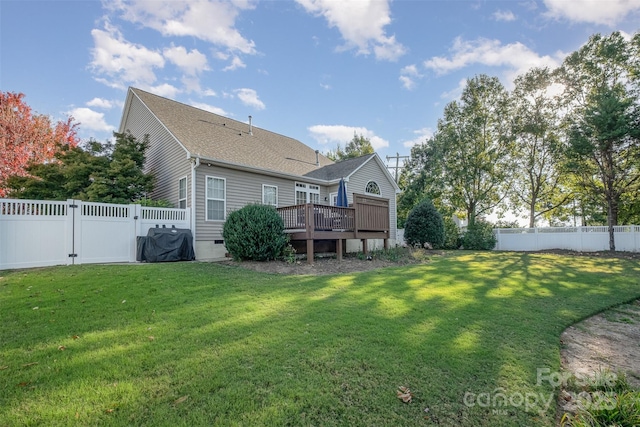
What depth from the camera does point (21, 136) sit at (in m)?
17.0

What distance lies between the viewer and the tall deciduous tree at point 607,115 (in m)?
14.7

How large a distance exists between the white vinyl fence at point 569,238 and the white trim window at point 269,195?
1505cm

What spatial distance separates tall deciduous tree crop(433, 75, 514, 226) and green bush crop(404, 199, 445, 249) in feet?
23.9

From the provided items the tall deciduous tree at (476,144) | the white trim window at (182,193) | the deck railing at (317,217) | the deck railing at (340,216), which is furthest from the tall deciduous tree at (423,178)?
the white trim window at (182,193)

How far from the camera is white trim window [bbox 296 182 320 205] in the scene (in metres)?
14.2

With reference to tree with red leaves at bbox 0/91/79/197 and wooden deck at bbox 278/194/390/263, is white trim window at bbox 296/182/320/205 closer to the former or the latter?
wooden deck at bbox 278/194/390/263

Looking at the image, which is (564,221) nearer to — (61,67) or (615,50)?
(615,50)

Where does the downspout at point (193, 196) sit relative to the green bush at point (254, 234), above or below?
above

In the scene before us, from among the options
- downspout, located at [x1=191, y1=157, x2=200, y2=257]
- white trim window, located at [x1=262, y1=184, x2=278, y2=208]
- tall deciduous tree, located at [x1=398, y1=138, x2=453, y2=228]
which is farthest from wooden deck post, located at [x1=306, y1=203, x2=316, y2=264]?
tall deciduous tree, located at [x1=398, y1=138, x2=453, y2=228]

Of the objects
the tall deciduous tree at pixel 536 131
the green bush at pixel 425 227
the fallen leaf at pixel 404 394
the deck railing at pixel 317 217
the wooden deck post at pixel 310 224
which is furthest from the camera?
the tall deciduous tree at pixel 536 131

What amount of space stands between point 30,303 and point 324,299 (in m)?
4.46

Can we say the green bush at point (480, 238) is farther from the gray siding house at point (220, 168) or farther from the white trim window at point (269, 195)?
→ the white trim window at point (269, 195)

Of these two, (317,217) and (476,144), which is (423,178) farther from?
(317,217)

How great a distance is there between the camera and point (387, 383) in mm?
2607
